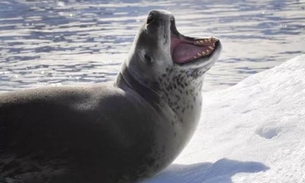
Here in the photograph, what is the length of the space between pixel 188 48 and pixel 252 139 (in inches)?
26.7

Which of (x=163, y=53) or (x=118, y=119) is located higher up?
(x=163, y=53)

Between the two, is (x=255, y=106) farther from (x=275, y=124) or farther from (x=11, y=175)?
(x=11, y=175)

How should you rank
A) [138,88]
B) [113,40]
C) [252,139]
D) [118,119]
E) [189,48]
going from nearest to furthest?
[118,119] < [252,139] < [138,88] < [189,48] < [113,40]

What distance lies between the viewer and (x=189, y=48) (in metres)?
3.99

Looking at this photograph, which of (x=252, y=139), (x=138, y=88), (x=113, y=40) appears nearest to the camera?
(x=252, y=139)

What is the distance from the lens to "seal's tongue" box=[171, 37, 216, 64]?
3992 millimetres

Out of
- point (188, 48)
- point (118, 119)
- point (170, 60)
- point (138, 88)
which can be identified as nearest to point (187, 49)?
point (188, 48)

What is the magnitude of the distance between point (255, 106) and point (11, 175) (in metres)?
1.88

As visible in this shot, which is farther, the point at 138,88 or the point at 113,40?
the point at 113,40

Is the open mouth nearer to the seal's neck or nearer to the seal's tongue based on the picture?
the seal's tongue

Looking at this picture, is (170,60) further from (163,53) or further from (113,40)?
(113,40)

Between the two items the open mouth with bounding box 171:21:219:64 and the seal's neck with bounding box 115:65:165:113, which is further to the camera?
the open mouth with bounding box 171:21:219:64

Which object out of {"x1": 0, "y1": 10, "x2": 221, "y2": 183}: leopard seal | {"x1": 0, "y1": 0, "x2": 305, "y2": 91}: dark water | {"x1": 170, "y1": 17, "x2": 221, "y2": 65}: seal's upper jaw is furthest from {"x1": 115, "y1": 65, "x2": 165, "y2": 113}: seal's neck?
{"x1": 0, "y1": 0, "x2": 305, "y2": 91}: dark water

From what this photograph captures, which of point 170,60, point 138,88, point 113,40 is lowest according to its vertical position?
point 113,40
